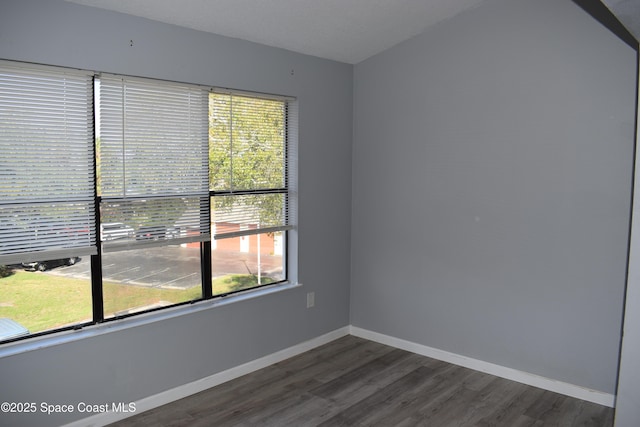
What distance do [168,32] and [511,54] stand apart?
8.11ft

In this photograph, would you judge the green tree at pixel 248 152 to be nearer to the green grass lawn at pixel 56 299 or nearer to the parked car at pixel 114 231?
the parked car at pixel 114 231

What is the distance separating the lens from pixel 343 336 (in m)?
4.59

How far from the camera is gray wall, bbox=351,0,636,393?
10.6 feet

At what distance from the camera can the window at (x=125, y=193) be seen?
2547 mm

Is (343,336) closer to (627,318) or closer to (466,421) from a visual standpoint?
(466,421)

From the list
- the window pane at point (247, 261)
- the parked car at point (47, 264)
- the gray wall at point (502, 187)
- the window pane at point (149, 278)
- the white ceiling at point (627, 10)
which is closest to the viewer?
the white ceiling at point (627, 10)

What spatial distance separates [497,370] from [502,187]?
1.44 meters

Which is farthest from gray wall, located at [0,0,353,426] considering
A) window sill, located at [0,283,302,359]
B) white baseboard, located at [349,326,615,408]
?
white baseboard, located at [349,326,615,408]

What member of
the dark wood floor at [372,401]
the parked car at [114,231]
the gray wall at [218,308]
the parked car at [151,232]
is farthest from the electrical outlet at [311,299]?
the parked car at [114,231]

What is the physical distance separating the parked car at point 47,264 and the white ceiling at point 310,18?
57.5 inches

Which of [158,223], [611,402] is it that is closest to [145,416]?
[158,223]

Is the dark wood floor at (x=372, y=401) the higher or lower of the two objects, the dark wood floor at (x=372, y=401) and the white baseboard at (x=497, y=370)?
the lower

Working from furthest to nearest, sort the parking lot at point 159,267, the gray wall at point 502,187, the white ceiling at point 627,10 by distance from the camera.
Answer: the gray wall at point 502,187
the parking lot at point 159,267
the white ceiling at point 627,10

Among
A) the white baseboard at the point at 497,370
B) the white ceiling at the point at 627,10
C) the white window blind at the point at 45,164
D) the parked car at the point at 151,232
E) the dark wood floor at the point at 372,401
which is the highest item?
the white ceiling at the point at 627,10
